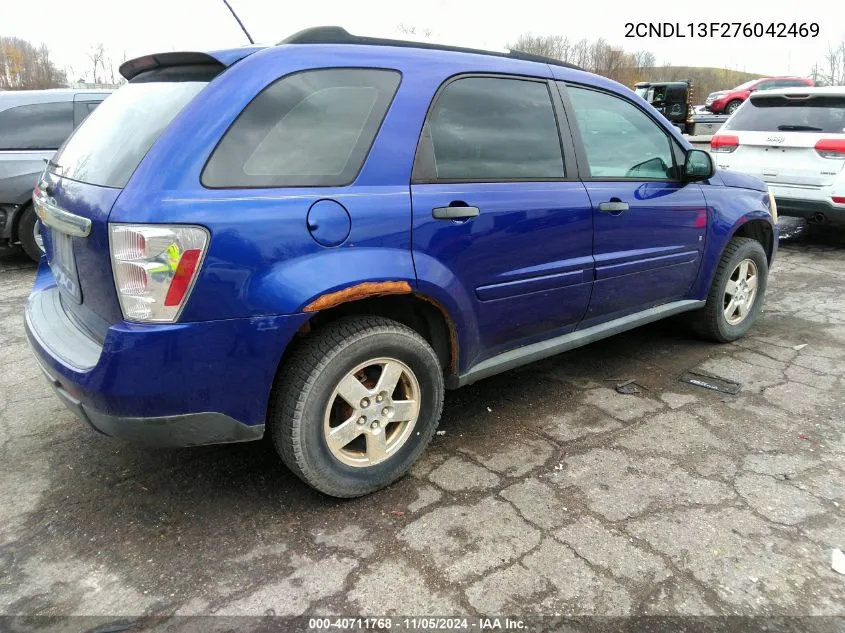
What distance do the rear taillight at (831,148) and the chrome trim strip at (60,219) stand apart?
23.2 feet

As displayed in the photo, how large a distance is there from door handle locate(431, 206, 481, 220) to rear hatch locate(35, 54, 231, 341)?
960 mm

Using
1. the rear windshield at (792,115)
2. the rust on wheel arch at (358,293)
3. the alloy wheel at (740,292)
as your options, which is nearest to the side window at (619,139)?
the alloy wheel at (740,292)

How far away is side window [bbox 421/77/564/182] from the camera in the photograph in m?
2.68

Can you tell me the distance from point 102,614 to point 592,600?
1566mm

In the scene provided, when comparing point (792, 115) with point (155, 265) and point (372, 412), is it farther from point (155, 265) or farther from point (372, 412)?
point (155, 265)

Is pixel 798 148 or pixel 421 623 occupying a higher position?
pixel 798 148

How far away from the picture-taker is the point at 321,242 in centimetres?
224

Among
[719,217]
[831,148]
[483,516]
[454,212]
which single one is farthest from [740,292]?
[831,148]

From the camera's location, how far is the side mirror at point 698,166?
367cm

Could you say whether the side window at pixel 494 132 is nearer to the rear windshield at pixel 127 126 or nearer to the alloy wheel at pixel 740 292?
the rear windshield at pixel 127 126

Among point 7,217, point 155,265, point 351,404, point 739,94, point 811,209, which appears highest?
point 739,94

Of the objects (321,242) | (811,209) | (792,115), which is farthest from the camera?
(792,115)

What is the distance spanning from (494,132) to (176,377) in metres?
1.72

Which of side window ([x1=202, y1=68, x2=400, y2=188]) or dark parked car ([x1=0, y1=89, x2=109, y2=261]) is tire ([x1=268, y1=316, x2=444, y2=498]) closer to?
side window ([x1=202, y1=68, x2=400, y2=188])
